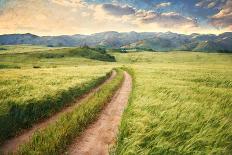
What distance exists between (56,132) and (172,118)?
5576 mm

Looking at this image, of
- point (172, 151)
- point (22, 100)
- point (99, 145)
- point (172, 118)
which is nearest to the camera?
point (172, 151)

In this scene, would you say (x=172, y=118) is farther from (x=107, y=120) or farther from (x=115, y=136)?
(x=107, y=120)

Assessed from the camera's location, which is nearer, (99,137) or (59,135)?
(59,135)

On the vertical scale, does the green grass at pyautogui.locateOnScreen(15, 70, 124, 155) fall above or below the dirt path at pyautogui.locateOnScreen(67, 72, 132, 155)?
above

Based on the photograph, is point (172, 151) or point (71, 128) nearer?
point (172, 151)

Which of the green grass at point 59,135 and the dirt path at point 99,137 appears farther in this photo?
the dirt path at point 99,137

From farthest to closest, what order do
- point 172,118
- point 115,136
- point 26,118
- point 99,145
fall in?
1. point 26,118
2. point 115,136
3. point 99,145
4. point 172,118

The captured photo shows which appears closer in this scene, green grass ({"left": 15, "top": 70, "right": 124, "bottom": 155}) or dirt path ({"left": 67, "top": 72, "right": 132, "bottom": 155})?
→ green grass ({"left": 15, "top": 70, "right": 124, "bottom": 155})

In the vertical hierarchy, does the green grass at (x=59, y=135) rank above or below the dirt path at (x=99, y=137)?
above

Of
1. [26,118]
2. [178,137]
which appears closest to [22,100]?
[26,118]

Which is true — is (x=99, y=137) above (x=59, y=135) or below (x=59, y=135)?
below

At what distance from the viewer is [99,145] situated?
11656 mm

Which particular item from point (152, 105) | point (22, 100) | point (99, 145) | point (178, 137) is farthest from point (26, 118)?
point (178, 137)

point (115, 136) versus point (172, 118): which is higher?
point (172, 118)
